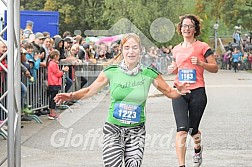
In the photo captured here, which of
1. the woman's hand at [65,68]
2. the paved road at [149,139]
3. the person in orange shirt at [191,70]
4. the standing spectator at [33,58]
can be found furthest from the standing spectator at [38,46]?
the person in orange shirt at [191,70]

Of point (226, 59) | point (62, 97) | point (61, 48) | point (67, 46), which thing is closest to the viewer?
point (62, 97)

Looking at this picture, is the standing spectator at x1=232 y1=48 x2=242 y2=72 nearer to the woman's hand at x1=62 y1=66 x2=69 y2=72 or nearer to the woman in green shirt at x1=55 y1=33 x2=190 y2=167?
the woman's hand at x1=62 y1=66 x2=69 y2=72

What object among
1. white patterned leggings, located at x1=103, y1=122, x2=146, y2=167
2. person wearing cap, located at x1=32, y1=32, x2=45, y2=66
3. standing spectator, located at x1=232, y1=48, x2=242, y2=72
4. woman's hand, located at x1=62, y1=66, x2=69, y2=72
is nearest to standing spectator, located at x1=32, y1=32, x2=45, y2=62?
person wearing cap, located at x1=32, y1=32, x2=45, y2=66

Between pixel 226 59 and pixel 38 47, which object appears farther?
pixel 226 59

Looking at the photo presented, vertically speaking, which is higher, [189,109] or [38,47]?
[38,47]

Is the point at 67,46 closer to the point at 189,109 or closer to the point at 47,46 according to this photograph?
the point at 47,46

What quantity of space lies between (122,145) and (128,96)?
1.54ft

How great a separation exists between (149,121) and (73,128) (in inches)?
73.5

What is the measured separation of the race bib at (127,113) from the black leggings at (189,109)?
191cm

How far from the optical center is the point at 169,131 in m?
12.5

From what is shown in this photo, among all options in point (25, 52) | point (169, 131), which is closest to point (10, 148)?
point (169, 131)

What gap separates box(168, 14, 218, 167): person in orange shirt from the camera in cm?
828

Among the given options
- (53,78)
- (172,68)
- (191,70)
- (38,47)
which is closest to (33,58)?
(53,78)

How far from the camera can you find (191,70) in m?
8.35
